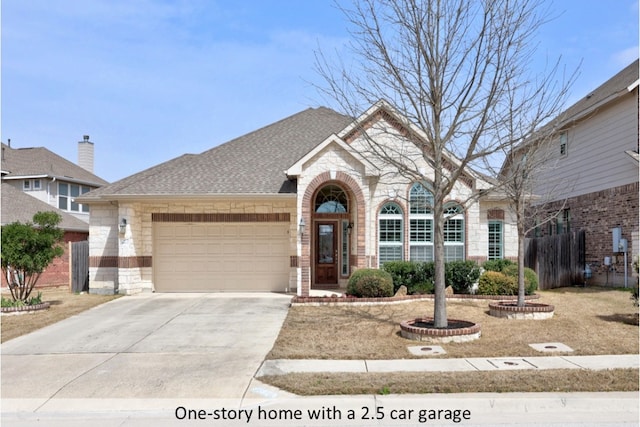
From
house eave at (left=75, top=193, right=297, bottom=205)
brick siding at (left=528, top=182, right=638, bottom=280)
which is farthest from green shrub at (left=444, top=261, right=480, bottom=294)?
brick siding at (left=528, top=182, right=638, bottom=280)

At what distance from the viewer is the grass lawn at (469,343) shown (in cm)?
691

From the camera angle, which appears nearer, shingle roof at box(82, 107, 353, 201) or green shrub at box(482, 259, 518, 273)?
green shrub at box(482, 259, 518, 273)

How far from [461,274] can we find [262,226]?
21.8ft

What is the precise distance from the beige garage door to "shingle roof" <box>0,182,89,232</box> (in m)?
9.59

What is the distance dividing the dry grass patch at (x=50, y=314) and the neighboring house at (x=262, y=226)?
1063mm

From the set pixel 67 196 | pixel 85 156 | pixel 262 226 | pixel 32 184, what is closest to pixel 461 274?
pixel 262 226

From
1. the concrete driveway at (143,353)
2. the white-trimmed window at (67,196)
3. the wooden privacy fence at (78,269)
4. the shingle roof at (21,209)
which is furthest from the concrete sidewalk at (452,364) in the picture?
the white-trimmed window at (67,196)

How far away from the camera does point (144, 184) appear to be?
17172 millimetres

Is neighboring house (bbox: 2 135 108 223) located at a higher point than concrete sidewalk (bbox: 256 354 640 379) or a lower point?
higher

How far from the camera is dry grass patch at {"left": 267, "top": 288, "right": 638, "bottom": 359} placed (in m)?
9.01

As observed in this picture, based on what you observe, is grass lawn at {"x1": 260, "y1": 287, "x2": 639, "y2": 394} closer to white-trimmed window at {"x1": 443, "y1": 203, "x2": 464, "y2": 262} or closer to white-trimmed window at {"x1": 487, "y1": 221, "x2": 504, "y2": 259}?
white-trimmed window at {"x1": 487, "y1": 221, "x2": 504, "y2": 259}

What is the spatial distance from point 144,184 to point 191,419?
40.5ft

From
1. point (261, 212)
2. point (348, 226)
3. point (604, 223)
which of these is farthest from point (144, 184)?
point (604, 223)

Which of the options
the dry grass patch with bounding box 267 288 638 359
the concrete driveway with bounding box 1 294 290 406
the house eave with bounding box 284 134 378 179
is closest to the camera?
the concrete driveway with bounding box 1 294 290 406
